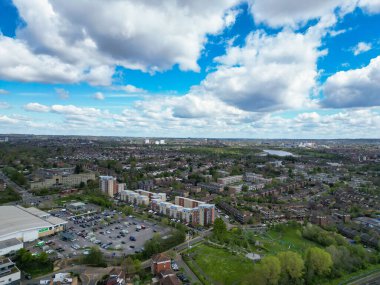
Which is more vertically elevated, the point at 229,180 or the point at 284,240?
the point at 229,180

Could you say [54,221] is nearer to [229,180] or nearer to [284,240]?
[284,240]

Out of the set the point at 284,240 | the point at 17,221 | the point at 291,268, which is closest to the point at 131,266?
the point at 291,268

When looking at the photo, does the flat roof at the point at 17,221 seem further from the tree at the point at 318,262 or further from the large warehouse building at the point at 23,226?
the tree at the point at 318,262

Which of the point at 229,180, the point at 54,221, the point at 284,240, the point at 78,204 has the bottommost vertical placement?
the point at 284,240

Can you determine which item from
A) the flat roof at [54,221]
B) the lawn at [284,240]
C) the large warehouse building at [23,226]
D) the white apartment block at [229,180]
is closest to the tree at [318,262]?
the lawn at [284,240]

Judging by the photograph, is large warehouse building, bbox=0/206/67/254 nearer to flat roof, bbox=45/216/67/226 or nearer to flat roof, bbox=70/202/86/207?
flat roof, bbox=45/216/67/226

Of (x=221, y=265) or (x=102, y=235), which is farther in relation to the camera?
(x=102, y=235)

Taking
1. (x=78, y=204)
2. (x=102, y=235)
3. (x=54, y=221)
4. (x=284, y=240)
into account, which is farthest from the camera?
(x=78, y=204)
